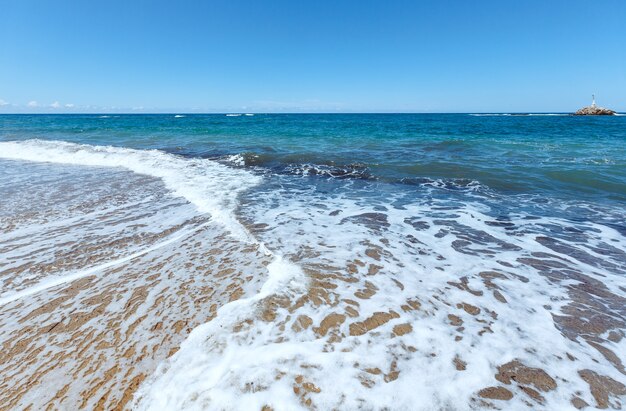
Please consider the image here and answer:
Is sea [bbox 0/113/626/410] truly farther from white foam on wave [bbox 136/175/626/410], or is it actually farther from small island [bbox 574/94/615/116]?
small island [bbox 574/94/615/116]

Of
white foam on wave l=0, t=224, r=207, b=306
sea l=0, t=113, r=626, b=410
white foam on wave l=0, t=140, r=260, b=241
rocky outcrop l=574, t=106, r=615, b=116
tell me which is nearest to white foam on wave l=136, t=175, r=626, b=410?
sea l=0, t=113, r=626, b=410

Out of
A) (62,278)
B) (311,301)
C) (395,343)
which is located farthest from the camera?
(62,278)

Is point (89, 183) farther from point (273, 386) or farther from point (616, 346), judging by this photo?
point (616, 346)

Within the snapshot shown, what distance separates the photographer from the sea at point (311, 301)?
8.69ft

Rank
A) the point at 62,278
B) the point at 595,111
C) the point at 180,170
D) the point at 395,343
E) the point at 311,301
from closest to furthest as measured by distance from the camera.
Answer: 1. the point at 395,343
2. the point at 311,301
3. the point at 62,278
4. the point at 180,170
5. the point at 595,111

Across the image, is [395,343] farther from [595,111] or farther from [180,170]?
[595,111]

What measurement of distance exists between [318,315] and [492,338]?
72.4 inches

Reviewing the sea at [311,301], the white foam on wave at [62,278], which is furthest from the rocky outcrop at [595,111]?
the white foam on wave at [62,278]

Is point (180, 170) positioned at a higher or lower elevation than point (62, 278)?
higher

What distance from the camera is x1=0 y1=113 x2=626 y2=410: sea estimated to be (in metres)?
2.65

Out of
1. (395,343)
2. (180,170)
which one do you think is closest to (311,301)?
(395,343)

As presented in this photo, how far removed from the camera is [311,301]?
3809 mm

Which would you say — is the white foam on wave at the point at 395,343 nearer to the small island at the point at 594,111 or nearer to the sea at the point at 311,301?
the sea at the point at 311,301

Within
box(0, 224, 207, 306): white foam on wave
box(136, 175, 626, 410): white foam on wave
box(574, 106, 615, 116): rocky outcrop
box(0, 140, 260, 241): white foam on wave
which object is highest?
box(574, 106, 615, 116): rocky outcrop
